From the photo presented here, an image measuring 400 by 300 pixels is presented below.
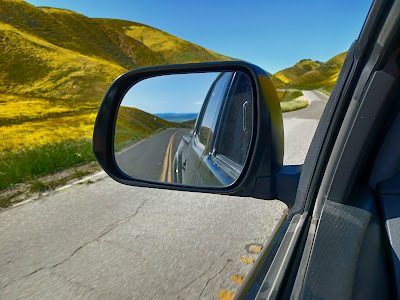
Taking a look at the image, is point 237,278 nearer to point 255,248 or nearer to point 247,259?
point 247,259

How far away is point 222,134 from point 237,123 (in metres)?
0.43

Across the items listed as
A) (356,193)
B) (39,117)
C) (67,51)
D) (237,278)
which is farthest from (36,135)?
(67,51)

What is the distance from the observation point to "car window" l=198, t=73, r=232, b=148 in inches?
74.6

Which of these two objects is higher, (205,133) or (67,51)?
(67,51)

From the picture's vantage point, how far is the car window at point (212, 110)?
1.90 meters

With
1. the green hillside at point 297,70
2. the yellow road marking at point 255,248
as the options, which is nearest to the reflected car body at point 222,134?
the yellow road marking at point 255,248

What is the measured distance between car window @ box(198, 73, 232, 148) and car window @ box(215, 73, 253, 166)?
13 centimetres

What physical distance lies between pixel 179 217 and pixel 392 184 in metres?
2.96

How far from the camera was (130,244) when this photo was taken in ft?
9.45

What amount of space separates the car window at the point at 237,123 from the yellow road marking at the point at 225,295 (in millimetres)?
928

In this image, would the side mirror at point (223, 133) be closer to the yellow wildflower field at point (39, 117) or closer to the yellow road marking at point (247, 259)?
the yellow road marking at point (247, 259)

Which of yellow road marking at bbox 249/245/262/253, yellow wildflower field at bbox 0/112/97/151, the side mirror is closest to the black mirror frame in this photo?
the side mirror

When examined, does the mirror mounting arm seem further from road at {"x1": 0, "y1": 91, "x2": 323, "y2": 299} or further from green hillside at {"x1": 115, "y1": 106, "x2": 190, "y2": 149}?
green hillside at {"x1": 115, "y1": 106, "x2": 190, "y2": 149}

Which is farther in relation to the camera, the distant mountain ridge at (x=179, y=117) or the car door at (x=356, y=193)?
the distant mountain ridge at (x=179, y=117)
